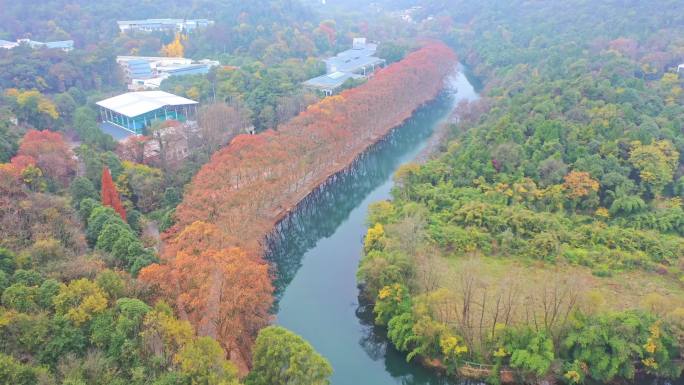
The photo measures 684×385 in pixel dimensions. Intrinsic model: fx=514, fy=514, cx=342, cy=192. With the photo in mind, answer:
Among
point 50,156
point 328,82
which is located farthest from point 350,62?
point 50,156

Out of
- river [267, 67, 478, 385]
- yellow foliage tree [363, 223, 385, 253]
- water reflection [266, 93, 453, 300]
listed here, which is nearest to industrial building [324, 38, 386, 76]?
water reflection [266, 93, 453, 300]

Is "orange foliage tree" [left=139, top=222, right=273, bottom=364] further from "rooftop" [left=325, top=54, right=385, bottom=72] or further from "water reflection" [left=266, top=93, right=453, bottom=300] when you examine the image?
"rooftop" [left=325, top=54, right=385, bottom=72]

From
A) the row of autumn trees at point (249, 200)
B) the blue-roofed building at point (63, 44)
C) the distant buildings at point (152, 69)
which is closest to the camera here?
the row of autumn trees at point (249, 200)

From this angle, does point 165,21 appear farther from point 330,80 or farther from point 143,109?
point 143,109

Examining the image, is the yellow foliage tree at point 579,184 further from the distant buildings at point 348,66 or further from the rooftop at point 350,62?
the rooftop at point 350,62

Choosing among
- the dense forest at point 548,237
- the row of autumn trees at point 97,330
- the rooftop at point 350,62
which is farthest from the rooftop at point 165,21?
the row of autumn trees at point 97,330

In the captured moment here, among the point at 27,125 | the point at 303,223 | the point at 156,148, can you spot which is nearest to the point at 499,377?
the point at 303,223
